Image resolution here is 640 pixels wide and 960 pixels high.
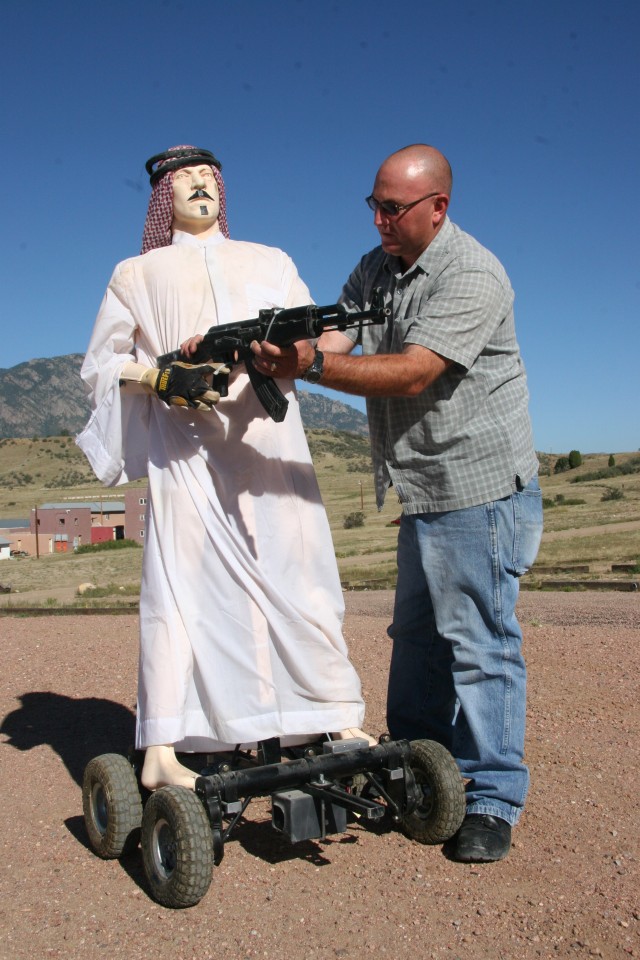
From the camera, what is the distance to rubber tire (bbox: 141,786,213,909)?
10.4 feet

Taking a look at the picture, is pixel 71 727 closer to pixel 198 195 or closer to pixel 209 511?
pixel 209 511

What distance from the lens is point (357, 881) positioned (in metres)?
3.43

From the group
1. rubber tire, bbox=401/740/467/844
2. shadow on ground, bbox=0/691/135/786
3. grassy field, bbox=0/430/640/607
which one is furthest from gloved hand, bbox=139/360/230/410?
grassy field, bbox=0/430/640/607

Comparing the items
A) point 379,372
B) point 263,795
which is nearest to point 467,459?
point 379,372

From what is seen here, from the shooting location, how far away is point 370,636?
27.9 feet

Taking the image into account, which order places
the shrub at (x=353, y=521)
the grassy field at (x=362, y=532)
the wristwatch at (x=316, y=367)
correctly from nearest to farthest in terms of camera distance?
the wristwatch at (x=316, y=367)
the grassy field at (x=362, y=532)
the shrub at (x=353, y=521)

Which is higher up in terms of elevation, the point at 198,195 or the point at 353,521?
the point at 198,195

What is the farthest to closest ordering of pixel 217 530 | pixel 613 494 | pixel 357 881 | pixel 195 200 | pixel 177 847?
pixel 613 494 → pixel 195 200 → pixel 217 530 → pixel 357 881 → pixel 177 847

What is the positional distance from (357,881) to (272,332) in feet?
6.31

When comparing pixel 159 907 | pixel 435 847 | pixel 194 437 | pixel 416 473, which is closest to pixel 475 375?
pixel 416 473

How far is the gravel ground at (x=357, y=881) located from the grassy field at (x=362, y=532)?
1119 centimetres

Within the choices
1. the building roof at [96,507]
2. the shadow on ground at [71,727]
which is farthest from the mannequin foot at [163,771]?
the building roof at [96,507]

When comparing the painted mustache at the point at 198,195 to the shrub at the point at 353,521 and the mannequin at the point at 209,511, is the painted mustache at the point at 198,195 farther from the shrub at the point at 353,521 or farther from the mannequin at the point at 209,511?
the shrub at the point at 353,521

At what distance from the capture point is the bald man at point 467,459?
3.74m
